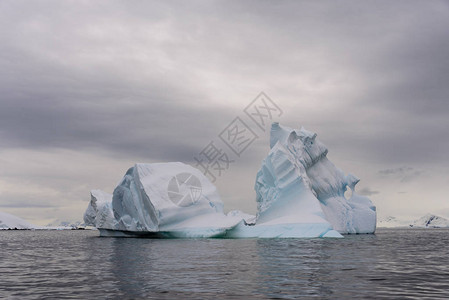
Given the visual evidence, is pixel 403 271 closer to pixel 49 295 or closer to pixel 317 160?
pixel 49 295

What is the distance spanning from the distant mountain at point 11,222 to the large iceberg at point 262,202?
Result: 12349cm

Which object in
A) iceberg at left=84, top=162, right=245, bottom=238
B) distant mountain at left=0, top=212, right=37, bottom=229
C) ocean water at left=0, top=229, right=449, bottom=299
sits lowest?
ocean water at left=0, top=229, right=449, bottom=299

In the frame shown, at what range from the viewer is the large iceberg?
34.9 meters

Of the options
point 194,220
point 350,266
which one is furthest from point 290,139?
point 350,266

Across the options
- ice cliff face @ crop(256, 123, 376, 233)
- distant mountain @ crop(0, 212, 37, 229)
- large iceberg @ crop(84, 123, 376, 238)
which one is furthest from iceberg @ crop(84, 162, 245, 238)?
distant mountain @ crop(0, 212, 37, 229)

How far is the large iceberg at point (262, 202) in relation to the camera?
3491cm

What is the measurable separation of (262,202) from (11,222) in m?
140

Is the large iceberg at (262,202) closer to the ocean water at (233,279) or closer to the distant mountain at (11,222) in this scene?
the ocean water at (233,279)

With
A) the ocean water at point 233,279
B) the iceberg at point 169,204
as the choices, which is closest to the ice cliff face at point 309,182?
the iceberg at point 169,204

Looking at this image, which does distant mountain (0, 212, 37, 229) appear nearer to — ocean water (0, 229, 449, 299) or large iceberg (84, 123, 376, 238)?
large iceberg (84, 123, 376, 238)

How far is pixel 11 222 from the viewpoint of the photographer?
156m

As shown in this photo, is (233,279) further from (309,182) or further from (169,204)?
(309,182)

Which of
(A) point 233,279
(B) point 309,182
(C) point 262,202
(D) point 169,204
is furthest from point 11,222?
(A) point 233,279

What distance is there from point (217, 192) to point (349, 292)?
30.4 meters
